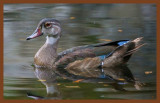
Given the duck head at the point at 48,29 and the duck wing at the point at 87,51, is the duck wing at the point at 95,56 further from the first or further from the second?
the duck head at the point at 48,29

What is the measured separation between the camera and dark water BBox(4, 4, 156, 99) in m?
9.16

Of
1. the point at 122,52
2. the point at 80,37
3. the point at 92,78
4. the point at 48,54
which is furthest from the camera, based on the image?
the point at 80,37

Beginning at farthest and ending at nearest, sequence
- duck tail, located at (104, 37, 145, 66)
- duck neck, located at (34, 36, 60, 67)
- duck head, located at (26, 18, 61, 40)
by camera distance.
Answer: duck head, located at (26, 18, 61, 40) → duck neck, located at (34, 36, 60, 67) → duck tail, located at (104, 37, 145, 66)

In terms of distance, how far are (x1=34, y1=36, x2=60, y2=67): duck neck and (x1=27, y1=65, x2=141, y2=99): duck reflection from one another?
0.61 ft

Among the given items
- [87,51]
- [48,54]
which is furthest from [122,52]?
[48,54]

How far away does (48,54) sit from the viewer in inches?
456

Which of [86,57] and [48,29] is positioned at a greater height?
[48,29]

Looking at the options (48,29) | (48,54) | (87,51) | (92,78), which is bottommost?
(92,78)

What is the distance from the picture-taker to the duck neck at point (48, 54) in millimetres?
11438

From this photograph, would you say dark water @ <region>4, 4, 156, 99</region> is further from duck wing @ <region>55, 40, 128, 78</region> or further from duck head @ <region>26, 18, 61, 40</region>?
duck wing @ <region>55, 40, 128, 78</region>

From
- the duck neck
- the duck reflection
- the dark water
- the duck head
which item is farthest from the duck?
the duck head

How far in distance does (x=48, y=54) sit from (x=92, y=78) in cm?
186

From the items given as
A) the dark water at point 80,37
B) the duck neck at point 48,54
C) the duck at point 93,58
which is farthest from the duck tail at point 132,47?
the duck neck at point 48,54

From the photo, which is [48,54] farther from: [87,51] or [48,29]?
[87,51]
